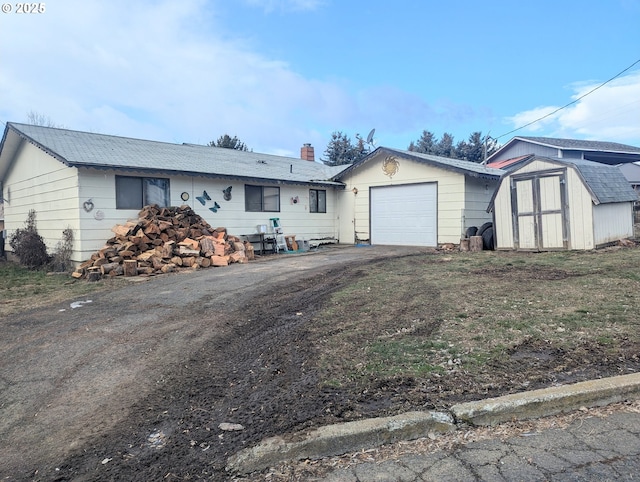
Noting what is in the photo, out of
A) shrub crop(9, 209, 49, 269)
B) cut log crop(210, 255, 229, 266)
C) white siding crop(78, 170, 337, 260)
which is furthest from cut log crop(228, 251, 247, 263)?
shrub crop(9, 209, 49, 269)

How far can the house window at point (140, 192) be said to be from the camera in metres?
12.1

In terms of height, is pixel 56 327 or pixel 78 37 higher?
pixel 78 37

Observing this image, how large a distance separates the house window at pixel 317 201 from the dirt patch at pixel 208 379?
36.6 ft

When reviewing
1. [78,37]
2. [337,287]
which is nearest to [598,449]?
[337,287]

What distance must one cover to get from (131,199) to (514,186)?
10811 millimetres

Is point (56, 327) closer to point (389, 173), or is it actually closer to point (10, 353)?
point (10, 353)

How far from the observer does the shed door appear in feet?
38.1

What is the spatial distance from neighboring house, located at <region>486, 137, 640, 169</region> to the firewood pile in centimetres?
2088

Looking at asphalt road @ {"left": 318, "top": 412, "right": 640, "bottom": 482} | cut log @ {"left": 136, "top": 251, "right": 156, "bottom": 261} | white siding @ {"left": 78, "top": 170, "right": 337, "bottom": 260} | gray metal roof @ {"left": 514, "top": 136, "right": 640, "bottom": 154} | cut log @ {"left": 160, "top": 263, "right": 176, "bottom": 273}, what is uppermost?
gray metal roof @ {"left": 514, "top": 136, "right": 640, "bottom": 154}

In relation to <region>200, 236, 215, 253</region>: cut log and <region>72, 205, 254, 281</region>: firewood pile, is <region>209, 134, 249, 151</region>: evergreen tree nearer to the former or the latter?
<region>72, 205, 254, 281</region>: firewood pile

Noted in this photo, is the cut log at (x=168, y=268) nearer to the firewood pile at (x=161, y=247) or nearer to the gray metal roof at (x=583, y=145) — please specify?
the firewood pile at (x=161, y=247)

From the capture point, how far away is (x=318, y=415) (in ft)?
9.63

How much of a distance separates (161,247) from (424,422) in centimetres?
993

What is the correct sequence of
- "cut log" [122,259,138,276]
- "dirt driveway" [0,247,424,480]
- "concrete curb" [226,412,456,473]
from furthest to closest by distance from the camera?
"cut log" [122,259,138,276]
"dirt driveway" [0,247,424,480]
"concrete curb" [226,412,456,473]
